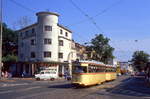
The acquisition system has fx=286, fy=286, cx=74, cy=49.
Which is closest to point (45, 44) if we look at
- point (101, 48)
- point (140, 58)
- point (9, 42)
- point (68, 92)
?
point (9, 42)

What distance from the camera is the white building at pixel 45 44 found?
6119 centimetres

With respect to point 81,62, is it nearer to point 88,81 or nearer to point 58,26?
point 88,81

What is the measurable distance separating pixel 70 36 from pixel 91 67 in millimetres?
42480

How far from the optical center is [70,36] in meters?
70.6

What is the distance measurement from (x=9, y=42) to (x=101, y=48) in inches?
1034

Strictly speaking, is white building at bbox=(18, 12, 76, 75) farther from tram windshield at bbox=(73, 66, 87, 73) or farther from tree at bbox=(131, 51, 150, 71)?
tree at bbox=(131, 51, 150, 71)

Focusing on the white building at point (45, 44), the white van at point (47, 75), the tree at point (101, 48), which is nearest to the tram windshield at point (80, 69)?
the white van at point (47, 75)

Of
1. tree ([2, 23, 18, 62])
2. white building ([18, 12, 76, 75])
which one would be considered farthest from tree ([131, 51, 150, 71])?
white building ([18, 12, 76, 75])

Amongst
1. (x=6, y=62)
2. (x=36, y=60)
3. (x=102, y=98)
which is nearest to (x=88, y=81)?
(x=102, y=98)

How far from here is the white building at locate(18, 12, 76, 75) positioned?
61188mm

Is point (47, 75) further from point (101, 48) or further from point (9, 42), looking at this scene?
point (101, 48)

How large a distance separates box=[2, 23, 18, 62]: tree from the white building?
10.9m

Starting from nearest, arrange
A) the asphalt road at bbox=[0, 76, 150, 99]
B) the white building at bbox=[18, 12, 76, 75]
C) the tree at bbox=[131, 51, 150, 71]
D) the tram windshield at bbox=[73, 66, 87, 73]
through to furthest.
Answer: the asphalt road at bbox=[0, 76, 150, 99] < the tram windshield at bbox=[73, 66, 87, 73] < the white building at bbox=[18, 12, 76, 75] < the tree at bbox=[131, 51, 150, 71]

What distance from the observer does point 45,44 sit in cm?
6131
